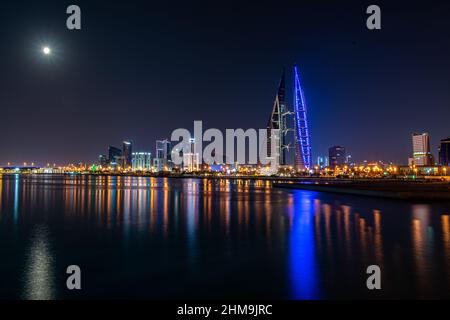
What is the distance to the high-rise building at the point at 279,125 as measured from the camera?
110250 millimetres

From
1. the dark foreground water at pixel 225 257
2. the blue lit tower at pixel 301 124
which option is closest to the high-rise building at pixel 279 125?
the blue lit tower at pixel 301 124

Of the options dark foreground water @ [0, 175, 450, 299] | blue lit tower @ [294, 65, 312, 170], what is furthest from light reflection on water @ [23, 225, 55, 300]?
blue lit tower @ [294, 65, 312, 170]

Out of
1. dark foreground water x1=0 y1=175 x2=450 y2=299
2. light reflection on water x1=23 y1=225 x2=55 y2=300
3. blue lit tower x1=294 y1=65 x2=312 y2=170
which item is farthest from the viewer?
blue lit tower x1=294 y1=65 x2=312 y2=170

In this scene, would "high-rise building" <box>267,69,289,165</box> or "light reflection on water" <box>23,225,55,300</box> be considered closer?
"light reflection on water" <box>23,225,55,300</box>

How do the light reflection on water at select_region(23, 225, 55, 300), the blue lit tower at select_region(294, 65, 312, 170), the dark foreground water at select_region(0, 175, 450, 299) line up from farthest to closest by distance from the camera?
the blue lit tower at select_region(294, 65, 312, 170) < the dark foreground water at select_region(0, 175, 450, 299) < the light reflection on water at select_region(23, 225, 55, 300)

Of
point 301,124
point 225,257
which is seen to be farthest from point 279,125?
point 225,257

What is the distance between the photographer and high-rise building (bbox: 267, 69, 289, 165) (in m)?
110

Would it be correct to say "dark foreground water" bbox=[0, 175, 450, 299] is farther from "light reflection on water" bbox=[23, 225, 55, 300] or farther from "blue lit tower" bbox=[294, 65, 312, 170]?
"blue lit tower" bbox=[294, 65, 312, 170]

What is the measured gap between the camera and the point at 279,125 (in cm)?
11469

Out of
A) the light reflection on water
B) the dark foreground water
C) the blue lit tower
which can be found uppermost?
the blue lit tower

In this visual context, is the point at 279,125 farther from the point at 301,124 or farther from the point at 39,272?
the point at 39,272

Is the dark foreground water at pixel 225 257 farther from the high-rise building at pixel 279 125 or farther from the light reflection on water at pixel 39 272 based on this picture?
the high-rise building at pixel 279 125
